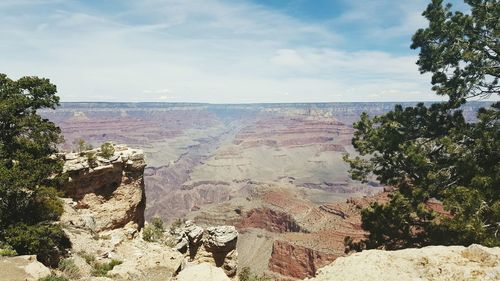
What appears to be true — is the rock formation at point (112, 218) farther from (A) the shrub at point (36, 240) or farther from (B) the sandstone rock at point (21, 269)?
(B) the sandstone rock at point (21, 269)

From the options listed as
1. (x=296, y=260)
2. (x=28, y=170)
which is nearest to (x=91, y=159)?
(x=28, y=170)

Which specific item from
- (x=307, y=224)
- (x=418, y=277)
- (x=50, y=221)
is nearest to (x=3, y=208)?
(x=50, y=221)

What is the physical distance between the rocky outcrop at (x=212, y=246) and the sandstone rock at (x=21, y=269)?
60.0 feet

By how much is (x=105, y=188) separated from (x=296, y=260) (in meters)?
63.3

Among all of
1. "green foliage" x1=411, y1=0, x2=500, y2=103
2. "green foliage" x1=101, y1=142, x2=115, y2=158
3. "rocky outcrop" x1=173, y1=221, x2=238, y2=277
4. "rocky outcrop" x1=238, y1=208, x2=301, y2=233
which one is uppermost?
"green foliage" x1=411, y1=0, x2=500, y2=103

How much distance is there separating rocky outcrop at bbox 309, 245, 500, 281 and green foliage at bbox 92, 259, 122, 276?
14.1 metres

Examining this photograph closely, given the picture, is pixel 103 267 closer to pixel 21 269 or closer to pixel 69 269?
pixel 69 269

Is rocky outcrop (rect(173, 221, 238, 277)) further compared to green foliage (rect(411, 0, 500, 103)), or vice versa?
rocky outcrop (rect(173, 221, 238, 277))

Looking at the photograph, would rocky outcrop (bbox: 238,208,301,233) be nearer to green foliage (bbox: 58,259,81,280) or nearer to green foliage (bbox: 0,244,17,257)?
green foliage (bbox: 58,259,81,280)

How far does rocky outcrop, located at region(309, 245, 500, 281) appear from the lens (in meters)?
11.6

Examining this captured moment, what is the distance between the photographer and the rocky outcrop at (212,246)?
36312mm

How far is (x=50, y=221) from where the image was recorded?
23.1 m

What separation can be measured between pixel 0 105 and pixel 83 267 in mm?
10154

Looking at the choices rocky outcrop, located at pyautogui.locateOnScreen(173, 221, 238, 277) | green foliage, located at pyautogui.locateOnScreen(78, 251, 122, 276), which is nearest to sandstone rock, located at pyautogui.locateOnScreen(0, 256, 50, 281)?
green foliage, located at pyautogui.locateOnScreen(78, 251, 122, 276)
